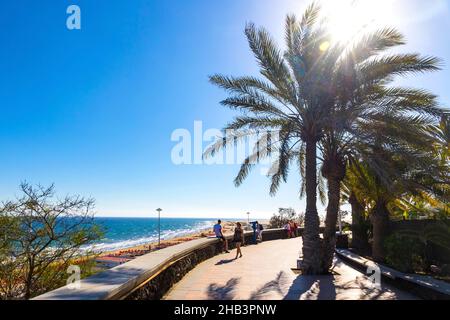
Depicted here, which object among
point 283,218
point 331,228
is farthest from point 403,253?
point 283,218

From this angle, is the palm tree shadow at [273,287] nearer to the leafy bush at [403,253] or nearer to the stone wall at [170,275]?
the stone wall at [170,275]

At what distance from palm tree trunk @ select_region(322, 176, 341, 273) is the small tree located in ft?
26.3

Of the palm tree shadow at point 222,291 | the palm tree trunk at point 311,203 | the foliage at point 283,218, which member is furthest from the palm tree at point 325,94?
the foliage at point 283,218

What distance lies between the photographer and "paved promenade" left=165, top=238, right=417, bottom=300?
7543 mm

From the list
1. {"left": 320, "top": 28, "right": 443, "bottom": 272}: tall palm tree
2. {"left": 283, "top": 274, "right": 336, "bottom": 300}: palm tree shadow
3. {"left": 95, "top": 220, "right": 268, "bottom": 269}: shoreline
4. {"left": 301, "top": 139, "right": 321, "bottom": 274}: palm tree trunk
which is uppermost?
{"left": 320, "top": 28, "right": 443, "bottom": 272}: tall palm tree

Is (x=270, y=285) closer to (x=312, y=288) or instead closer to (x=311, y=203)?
(x=312, y=288)

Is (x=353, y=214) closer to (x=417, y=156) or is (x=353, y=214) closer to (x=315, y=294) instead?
(x=417, y=156)

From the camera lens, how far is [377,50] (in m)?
10.2

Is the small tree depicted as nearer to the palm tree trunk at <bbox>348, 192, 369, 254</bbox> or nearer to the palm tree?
the palm tree

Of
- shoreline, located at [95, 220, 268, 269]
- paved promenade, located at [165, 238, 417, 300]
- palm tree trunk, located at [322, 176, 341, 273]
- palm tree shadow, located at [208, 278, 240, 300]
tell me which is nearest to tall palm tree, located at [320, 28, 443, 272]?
palm tree trunk, located at [322, 176, 341, 273]

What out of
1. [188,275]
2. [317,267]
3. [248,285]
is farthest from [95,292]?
[317,267]

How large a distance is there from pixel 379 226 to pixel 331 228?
3.85 meters
